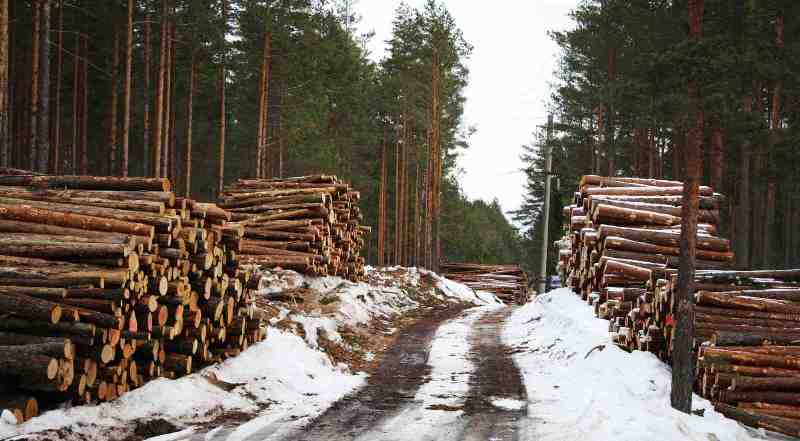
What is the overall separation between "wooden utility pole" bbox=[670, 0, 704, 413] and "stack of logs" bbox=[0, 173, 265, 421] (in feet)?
21.4

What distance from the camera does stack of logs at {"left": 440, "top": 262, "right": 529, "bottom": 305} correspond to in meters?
37.8

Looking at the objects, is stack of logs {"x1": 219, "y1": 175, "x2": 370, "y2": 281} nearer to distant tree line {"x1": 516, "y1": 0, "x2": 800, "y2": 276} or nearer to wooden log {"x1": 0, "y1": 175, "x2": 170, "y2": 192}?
wooden log {"x1": 0, "y1": 175, "x2": 170, "y2": 192}

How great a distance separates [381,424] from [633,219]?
10254 millimetres

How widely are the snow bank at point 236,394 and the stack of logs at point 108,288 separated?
0.23 meters

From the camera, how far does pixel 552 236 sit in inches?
1253

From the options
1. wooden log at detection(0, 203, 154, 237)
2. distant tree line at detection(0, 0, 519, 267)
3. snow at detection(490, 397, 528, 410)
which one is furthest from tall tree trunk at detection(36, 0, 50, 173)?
snow at detection(490, 397, 528, 410)

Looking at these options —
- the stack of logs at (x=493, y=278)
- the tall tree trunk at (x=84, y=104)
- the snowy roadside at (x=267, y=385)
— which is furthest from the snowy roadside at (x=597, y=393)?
the stack of logs at (x=493, y=278)

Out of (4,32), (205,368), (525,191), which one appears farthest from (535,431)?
(525,191)

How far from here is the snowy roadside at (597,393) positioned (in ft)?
25.2

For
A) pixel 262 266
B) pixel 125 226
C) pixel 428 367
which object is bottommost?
pixel 428 367

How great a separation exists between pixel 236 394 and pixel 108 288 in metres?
2.41

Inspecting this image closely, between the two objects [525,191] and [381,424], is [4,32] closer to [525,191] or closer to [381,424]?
[381,424]

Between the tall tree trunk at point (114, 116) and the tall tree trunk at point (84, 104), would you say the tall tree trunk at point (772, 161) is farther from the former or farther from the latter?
the tall tree trunk at point (84, 104)

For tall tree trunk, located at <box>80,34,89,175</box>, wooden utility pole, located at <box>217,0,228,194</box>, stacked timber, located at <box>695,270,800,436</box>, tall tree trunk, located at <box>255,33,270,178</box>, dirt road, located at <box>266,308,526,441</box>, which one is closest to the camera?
dirt road, located at <box>266,308,526,441</box>
